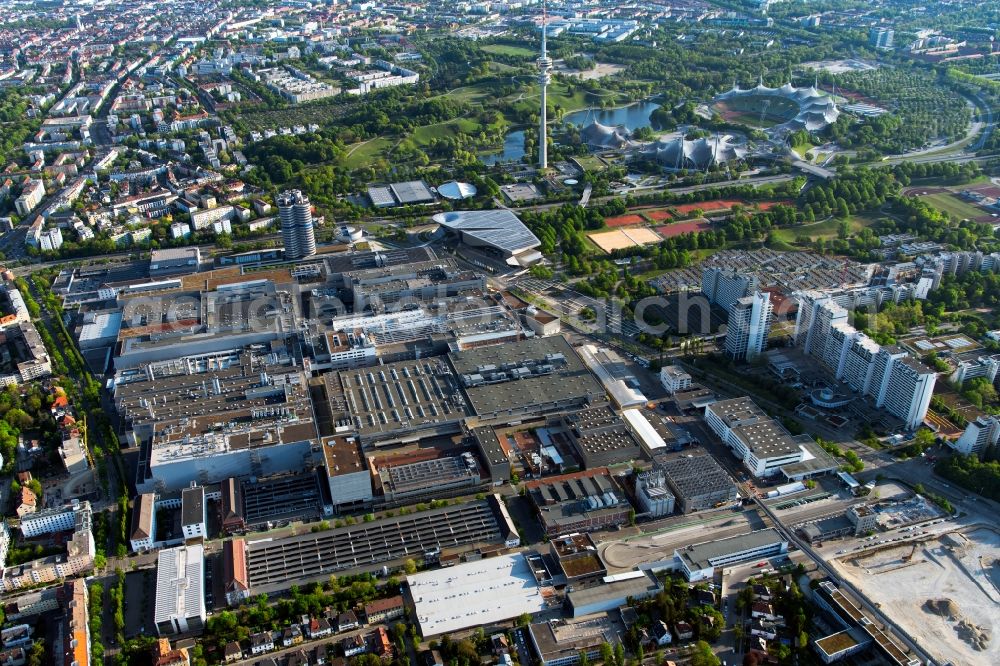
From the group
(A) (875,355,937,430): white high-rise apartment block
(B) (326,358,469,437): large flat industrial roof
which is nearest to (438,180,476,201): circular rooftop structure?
(B) (326,358,469,437): large flat industrial roof

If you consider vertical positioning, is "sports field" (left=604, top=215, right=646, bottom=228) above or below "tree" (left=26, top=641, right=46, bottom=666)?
below

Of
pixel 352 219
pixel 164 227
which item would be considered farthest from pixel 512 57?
pixel 164 227

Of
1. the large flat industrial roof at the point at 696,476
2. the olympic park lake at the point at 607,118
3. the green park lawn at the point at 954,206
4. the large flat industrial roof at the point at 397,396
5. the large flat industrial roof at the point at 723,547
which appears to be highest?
the large flat industrial roof at the point at 397,396

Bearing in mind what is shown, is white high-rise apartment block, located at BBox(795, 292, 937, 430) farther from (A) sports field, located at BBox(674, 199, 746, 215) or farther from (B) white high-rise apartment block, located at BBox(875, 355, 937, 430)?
(A) sports field, located at BBox(674, 199, 746, 215)

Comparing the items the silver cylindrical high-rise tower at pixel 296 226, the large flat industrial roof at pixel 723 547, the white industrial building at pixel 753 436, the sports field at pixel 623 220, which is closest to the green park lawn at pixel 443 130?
A: the sports field at pixel 623 220

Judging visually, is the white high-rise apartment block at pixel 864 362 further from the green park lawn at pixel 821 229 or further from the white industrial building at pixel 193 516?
the white industrial building at pixel 193 516

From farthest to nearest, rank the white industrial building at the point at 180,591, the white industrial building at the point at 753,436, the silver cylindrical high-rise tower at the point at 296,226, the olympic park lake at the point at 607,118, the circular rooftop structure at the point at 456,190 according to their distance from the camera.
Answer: the olympic park lake at the point at 607,118 < the circular rooftop structure at the point at 456,190 < the silver cylindrical high-rise tower at the point at 296,226 < the white industrial building at the point at 753,436 < the white industrial building at the point at 180,591
